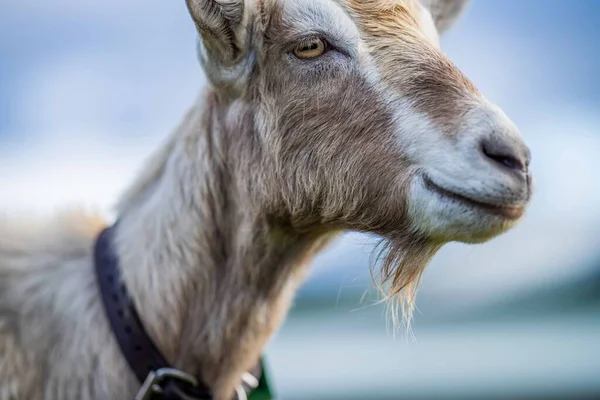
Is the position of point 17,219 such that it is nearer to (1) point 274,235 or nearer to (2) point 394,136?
(1) point 274,235

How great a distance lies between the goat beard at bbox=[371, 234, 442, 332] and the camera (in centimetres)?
252

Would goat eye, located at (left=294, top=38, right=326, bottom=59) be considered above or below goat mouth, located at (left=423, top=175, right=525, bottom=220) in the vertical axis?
above

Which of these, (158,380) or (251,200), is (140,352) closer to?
(158,380)

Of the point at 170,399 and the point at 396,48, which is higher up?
the point at 396,48

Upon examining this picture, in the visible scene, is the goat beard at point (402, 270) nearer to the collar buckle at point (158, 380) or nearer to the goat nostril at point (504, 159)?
the goat nostril at point (504, 159)

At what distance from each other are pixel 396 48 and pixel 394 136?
369mm

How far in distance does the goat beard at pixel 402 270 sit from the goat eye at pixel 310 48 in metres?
0.72

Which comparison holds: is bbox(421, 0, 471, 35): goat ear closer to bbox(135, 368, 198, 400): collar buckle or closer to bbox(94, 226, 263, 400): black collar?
bbox(94, 226, 263, 400): black collar

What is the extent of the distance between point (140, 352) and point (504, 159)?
1571mm

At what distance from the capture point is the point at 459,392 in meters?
10.3

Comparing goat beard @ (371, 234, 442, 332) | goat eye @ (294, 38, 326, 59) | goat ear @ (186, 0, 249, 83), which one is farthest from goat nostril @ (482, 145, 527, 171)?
goat ear @ (186, 0, 249, 83)

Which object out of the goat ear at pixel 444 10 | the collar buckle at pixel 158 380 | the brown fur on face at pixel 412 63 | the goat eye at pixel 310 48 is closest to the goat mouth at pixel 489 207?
the brown fur on face at pixel 412 63

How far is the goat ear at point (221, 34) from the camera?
2.59 meters

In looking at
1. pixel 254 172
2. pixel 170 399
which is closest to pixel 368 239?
pixel 254 172
